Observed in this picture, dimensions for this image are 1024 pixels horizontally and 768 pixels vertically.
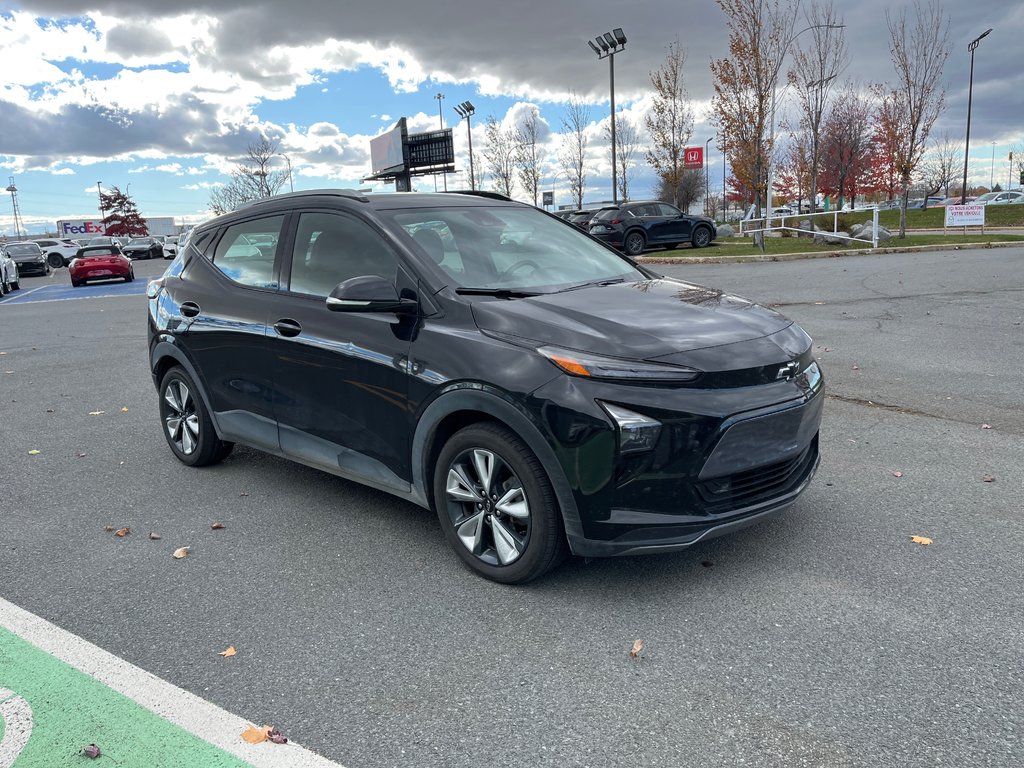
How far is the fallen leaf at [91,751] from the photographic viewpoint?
2.56 meters

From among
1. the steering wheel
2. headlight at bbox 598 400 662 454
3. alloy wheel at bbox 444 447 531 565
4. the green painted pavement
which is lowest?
the green painted pavement

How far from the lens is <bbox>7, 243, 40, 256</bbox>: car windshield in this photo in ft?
127

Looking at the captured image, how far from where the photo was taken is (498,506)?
3553 millimetres

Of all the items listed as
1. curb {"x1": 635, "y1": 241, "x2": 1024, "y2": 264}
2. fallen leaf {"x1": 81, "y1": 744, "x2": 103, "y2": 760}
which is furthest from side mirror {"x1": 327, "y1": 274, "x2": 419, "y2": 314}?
curb {"x1": 635, "y1": 241, "x2": 1024, "y2": 264}

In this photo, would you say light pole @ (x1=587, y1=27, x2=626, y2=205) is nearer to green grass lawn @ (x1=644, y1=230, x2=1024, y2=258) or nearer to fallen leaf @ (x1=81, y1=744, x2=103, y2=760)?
green grass lawn @ (x1=644, y1=230, x2=1024, y2=258)

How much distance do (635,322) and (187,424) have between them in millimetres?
3444

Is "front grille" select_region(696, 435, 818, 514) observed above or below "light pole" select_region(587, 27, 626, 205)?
below

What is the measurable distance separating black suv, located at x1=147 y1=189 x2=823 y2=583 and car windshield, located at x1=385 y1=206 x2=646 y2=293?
0.01 m

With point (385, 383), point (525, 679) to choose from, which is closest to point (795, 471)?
point (525, 679)

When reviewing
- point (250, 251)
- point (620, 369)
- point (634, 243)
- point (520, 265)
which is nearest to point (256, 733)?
point (620, 369)

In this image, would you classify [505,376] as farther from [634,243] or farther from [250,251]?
[634,243]

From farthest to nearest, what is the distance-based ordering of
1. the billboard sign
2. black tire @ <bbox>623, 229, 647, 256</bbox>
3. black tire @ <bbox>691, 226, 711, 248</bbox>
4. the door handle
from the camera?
the billboard sign < black tire @ <bbox>691, 226, 711, 248</bbox> < black tire @ <bbox>623, 229, 647, 256</bbox> < the door handle

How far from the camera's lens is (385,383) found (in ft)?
12.8

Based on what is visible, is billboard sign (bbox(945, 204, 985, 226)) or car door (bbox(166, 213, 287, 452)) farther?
billboard sign (bbox(945, 204, 985, 226))
